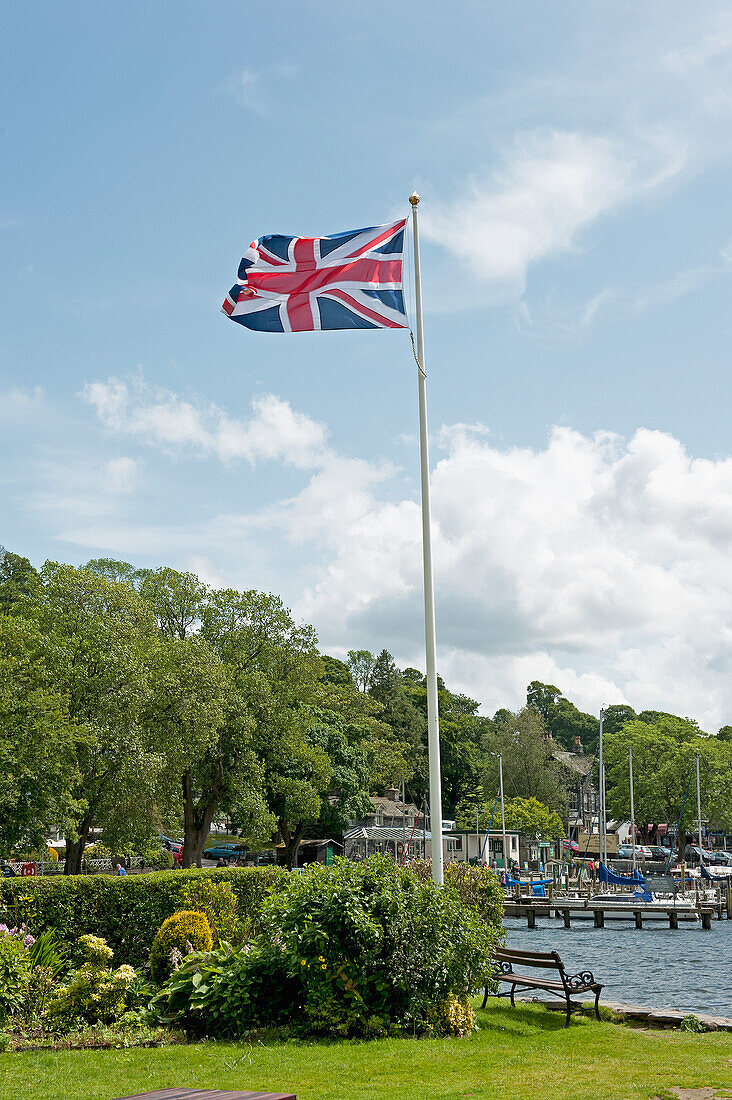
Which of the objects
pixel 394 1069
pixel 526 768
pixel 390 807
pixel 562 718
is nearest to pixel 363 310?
pixel 394 1069

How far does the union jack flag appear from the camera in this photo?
17.1 meters

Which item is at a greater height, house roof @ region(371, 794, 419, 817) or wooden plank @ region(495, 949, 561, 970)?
wooden plank @ region(495, 949, 561, 970)

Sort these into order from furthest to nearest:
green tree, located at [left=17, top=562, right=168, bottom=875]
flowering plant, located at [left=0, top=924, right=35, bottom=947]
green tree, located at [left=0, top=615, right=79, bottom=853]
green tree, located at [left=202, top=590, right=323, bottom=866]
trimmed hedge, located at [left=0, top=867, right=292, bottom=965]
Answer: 1. green tree, located at [left=202, top=590, right=323, bottom=866]
2. green tree, located at [left=17, top=562, right=168, bottom=875]
3. green tree, located at [left=0, top=615, right=79, bottom=853]
4. trimmed hedge, located at [left=0, top=867, right=292, bottom=965]
5. flowering plant, located at [left=0, top=924, right=35, bottom=947]

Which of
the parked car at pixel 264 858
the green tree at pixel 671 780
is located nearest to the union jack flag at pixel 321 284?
the parked car at pixel 264 858

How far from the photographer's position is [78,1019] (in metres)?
13.2

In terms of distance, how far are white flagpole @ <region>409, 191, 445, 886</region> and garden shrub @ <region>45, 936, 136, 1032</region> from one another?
16.8 ft

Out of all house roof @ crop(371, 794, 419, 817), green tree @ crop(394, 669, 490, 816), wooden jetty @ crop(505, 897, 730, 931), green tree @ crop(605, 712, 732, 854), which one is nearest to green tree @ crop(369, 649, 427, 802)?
green tree @ crop(394, 669, 490, 816)

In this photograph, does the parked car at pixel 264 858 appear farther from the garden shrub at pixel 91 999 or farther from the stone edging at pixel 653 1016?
the garden shrub at pixel 91 999

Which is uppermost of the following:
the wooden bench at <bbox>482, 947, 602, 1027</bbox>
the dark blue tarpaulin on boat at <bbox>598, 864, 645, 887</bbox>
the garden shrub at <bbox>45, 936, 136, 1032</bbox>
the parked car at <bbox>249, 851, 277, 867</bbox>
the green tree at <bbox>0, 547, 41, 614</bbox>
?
the green tree at <bbox>0, 547, 41, 614</bbox>

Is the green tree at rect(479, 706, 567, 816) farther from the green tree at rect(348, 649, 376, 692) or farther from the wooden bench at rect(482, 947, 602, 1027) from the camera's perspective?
the wooden bench at rect(482, 947, 602, 1027)

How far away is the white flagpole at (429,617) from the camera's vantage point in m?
15.7

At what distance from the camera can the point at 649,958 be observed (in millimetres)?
38906

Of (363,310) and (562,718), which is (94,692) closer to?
(363,310)

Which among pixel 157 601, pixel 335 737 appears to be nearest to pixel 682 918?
pixel 335 737
